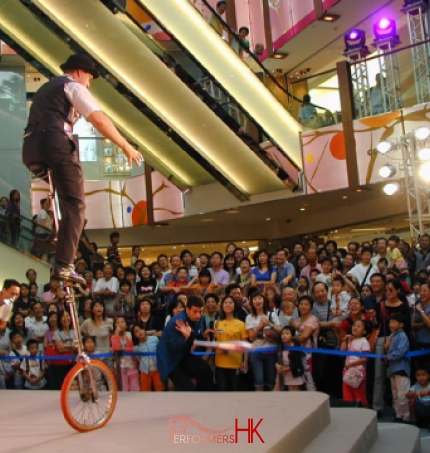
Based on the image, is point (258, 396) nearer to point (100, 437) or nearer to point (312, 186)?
point (100, 437)

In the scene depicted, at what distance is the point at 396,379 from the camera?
247 inches

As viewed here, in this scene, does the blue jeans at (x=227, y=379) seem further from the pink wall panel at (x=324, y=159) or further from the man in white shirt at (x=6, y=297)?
the pink wall panel at (x=324, y=159)

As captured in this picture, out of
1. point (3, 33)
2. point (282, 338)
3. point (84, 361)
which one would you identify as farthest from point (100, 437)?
point (3, 33)

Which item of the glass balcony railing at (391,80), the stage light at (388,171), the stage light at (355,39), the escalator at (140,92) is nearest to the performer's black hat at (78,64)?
the escalator at (140,92)

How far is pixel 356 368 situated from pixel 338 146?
589cm

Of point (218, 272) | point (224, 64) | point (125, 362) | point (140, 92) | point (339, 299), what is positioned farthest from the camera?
point (140, 92)

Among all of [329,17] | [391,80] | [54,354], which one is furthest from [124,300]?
[329,17]

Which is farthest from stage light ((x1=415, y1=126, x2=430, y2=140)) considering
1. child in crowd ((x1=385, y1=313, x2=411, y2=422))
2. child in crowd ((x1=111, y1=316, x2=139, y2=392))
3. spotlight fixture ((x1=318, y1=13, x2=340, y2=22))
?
child in crowd ((x1=111, y1=316, x2=139, y2=392))

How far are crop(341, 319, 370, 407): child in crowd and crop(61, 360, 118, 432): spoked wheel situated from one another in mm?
3146

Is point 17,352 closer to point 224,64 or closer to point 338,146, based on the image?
point 224,64

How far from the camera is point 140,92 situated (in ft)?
36.2

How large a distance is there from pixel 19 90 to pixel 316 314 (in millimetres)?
11267

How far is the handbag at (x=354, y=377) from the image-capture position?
6.50 metres

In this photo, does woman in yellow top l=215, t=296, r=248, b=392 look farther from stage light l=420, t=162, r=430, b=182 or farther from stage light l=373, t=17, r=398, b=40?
stage light l=373, t=17, r=398, b=40
